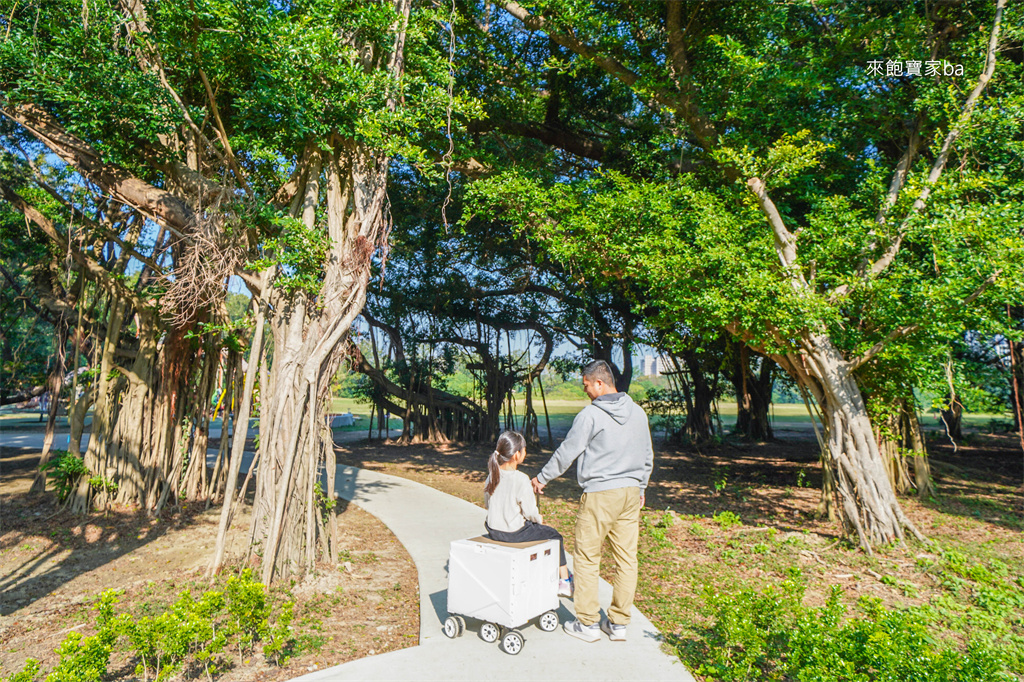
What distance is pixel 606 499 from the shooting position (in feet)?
11.7

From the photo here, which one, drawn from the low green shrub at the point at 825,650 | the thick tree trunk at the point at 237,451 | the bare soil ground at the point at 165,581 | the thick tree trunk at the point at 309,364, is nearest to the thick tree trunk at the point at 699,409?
the bare soil ground at the point at 165,581

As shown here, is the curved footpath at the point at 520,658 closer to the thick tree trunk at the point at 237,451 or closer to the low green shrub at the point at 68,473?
the thick tree trunk at the point at 237,451

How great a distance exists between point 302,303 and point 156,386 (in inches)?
158

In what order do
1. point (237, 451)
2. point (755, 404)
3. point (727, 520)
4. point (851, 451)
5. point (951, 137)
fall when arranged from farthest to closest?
point (755, 404)
point (727, 520)
point (851, 451)
point (951, 137)
point (237, 451)

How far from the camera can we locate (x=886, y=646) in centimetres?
254

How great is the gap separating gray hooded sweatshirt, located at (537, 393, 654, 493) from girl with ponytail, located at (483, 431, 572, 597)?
206mm

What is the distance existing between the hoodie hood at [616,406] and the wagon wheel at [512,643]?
4.48 ft

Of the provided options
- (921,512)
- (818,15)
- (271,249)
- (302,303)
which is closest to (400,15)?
(271,249)

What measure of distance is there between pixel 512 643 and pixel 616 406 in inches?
58.7

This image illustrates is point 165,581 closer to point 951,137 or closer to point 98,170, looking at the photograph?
point 98,170

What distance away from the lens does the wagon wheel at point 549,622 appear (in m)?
3.65

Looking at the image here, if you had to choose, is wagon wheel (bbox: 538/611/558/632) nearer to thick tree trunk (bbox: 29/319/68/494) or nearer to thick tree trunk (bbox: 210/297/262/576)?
thick tree trunk (bbox: 210/297/262/576)

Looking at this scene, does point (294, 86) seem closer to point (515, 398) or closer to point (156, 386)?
point (156, 386)

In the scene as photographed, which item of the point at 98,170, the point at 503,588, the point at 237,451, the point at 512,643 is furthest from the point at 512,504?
the point at 98,170
